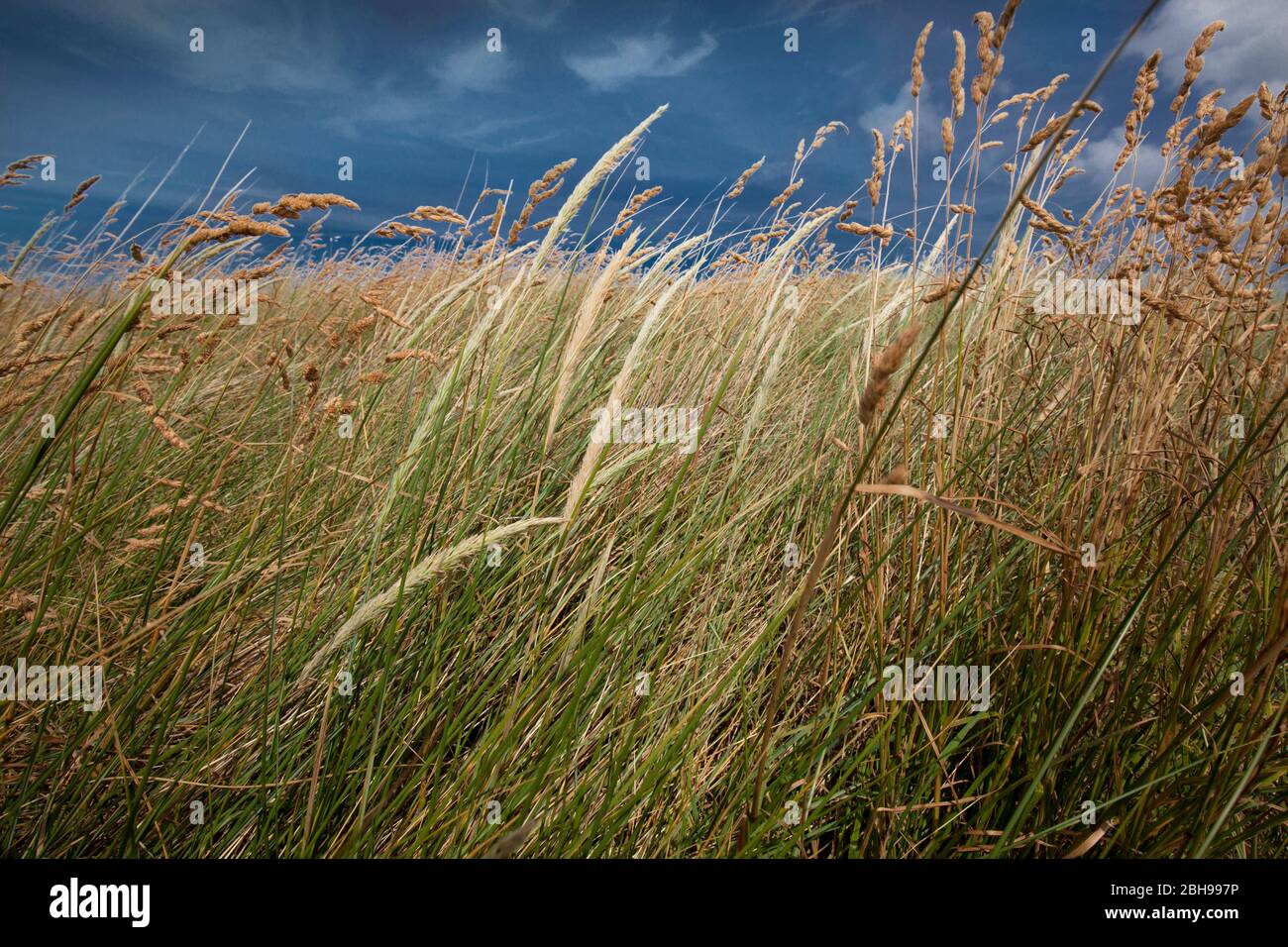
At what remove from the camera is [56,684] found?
109cm

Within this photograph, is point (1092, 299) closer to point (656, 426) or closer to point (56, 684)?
point (656, 426)

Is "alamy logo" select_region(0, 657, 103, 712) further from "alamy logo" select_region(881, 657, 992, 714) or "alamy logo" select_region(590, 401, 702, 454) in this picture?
"alamy logo" select_region(881, 657, 992, 714)

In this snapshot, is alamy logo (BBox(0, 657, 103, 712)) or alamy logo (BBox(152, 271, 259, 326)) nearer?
alamy logo (BBox(0, 657, 103, 712))

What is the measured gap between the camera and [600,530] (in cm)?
152

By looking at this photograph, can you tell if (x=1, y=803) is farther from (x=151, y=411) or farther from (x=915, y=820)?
(x=915, y=820)

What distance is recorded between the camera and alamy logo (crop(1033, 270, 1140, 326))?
1347mm

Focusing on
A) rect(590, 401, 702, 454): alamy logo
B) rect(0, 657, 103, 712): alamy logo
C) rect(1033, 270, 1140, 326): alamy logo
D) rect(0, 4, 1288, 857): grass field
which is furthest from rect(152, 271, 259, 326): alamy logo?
rect(1033, 270, 1140, 326): alamy logo

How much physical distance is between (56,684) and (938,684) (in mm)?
1561
